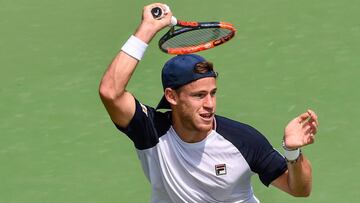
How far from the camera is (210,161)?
7.34m

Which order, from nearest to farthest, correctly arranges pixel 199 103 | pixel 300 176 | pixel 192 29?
pixel 300 176 → pixel 199 103 → pixel 192 29

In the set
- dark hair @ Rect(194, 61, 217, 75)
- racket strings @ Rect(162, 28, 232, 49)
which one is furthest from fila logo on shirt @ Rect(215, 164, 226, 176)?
racket strings @ Rect(162, 28, 232, 49)

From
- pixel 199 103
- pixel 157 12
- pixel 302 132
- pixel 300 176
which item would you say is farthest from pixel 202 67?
pixel 300 176

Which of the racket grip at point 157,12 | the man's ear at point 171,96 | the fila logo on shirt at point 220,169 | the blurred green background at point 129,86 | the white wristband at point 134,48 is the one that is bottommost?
the blurred green background at point 129,86

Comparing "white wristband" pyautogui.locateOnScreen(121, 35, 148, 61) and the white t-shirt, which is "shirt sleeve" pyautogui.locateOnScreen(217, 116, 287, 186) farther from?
"white wristband" pyautogui.locateOnScreen(121, 35, 148, 61)

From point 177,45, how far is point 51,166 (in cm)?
325

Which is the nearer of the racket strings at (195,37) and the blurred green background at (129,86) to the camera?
the racket strings at (195,37)

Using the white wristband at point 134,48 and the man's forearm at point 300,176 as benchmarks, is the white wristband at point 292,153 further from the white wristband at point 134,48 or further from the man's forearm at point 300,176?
the white wristband at point 134,48

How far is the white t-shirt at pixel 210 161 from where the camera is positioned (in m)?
7.30

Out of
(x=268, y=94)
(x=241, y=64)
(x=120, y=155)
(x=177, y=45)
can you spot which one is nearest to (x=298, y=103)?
(x=268, y=94)

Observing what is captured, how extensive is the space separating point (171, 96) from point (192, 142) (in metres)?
0.39

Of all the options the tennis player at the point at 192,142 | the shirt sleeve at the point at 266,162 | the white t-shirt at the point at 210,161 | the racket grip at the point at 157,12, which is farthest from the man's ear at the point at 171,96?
the shirt sleeve at the point at 266,162

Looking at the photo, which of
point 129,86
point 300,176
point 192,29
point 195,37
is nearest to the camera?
point 300,176

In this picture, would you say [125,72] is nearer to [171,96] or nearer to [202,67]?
[171,96]
